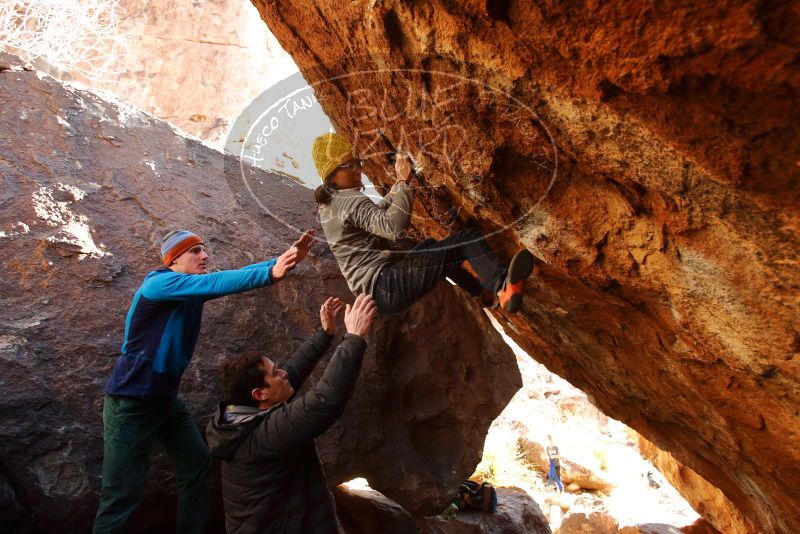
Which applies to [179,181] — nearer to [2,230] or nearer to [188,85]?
[2,230]

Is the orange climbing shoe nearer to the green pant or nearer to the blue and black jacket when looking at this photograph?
the blue and black jacket

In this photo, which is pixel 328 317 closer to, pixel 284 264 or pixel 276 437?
pixel 284 264

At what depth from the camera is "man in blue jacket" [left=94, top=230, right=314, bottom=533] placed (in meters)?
2.76

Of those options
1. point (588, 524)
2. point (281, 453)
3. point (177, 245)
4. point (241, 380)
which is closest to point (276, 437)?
point (281, 453)

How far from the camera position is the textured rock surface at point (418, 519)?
5.48 meters

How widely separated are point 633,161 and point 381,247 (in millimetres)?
1705

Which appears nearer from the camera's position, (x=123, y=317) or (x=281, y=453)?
(x=281, y=453)

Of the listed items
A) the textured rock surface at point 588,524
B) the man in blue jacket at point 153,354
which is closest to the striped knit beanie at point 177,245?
the man in blue jacket at point 153,354

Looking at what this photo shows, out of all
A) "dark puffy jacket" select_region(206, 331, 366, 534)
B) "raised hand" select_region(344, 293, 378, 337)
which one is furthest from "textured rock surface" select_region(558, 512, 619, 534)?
"raised hand" select_region(344, 293, 378, 337)

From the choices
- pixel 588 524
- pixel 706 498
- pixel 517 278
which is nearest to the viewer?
pixel 517 278

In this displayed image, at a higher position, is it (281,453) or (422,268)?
(422,268)

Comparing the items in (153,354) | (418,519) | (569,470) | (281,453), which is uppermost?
(153,354)

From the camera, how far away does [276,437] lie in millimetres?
2473

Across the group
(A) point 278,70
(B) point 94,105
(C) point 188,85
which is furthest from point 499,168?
(A) point 278,70
